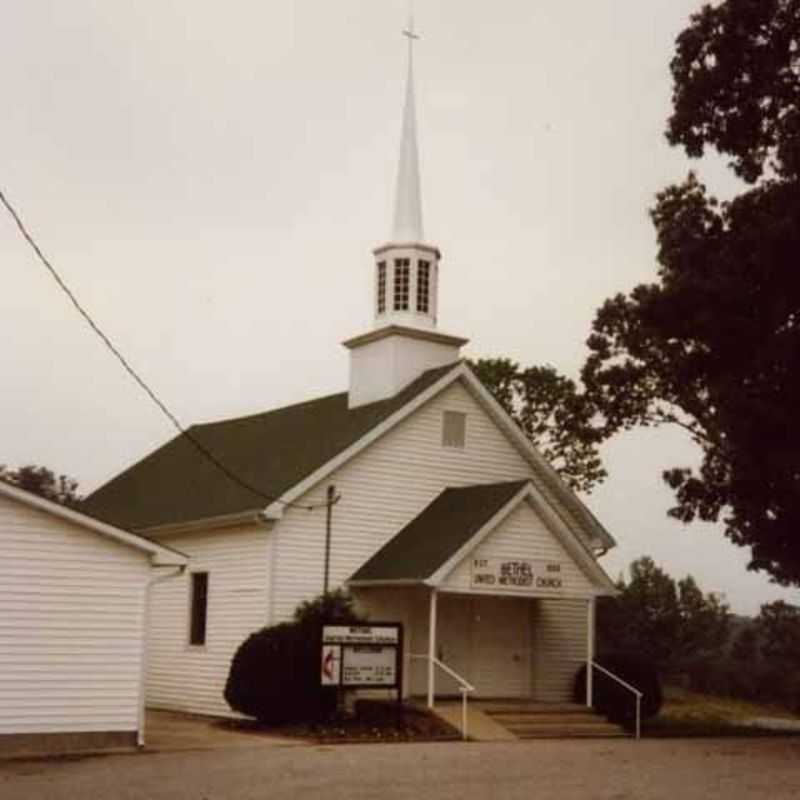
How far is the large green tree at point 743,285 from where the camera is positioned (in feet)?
77.9

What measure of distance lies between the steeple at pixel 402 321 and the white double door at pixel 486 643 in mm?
5125

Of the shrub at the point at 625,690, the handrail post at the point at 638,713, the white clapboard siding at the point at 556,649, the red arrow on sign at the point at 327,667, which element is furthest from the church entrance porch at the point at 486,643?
the red arrow on sign at the point at 327,667

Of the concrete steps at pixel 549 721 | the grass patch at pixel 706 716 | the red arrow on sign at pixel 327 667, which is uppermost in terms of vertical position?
the red arrow on sign at pixel 327 667

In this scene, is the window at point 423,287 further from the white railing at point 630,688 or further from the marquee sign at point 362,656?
the marquee sign at point 362,656

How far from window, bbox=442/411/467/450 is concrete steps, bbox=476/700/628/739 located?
5.80m

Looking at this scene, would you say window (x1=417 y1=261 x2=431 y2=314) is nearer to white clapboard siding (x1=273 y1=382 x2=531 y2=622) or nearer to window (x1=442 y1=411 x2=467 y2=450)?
white clapboard siding (x1=273 y1=382 x2=531 y2=622)

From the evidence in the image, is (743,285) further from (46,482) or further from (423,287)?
(46,482)

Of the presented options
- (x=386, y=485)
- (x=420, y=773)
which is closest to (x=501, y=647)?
(x=386, y=485)

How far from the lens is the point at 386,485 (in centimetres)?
3069

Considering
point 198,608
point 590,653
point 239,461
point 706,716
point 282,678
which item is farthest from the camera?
point 706,716

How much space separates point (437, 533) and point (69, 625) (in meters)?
9.32

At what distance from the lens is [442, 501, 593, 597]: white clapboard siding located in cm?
2767

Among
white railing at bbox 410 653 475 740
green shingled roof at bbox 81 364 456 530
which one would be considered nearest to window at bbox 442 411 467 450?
green shingled roof at bbox 81 364 456 530

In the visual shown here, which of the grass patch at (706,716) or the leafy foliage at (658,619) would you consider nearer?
the grass patch at (706,716)
